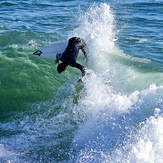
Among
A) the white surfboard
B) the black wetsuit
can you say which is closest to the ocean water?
the white surfboard

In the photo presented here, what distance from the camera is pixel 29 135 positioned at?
4.45 m

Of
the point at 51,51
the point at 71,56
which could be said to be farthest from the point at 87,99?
the point at 51,51

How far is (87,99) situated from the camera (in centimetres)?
549

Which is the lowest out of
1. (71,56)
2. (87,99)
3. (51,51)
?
(87,99)

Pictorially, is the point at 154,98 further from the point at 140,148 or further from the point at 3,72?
the point at 3,72

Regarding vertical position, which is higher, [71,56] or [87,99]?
[71,56]

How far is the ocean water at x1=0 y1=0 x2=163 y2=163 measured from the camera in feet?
12.7

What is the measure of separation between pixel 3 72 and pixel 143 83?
196 inches

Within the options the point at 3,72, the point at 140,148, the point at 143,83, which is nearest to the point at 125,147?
the point at 140,148

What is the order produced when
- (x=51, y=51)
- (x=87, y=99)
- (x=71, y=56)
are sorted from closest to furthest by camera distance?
(x=87, y=99)
(x=71, y=56)
(x=51, y=51)

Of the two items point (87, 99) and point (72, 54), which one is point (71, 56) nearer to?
point (72, 54)

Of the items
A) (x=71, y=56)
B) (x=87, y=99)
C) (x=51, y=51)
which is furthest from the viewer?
Result: (x=51, y=51)

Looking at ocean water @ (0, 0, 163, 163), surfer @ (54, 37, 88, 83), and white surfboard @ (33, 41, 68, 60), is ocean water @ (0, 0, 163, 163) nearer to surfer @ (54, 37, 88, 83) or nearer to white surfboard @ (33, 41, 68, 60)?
white surfboard @ (33, 41, 68, 60)

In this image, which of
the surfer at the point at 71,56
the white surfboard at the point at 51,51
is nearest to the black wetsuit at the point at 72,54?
the surfer at the point at 71,56
